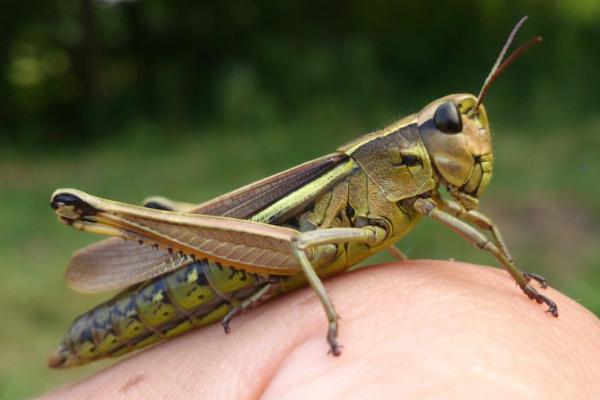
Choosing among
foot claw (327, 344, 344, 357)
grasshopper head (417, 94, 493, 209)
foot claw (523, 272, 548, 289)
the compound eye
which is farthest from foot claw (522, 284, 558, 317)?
foot claw (327, 344, 344, 357)

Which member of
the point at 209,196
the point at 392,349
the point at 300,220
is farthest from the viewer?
the point at 209,196

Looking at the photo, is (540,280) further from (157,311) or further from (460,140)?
(157,311)

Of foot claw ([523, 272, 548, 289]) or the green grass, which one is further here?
the green grass

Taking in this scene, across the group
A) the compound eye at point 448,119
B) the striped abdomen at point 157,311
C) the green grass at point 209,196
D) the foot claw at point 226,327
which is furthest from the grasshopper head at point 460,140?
the green grass at point 209,196

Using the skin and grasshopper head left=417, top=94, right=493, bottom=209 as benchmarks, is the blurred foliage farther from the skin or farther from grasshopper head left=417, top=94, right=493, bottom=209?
the skin

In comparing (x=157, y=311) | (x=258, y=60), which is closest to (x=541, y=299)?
(x=157, y=311)

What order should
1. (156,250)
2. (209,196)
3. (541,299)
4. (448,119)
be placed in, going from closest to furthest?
(541,299), (448,119), (156,250), (209,196)

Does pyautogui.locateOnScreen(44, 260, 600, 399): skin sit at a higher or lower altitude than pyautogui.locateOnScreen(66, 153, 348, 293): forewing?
lower
